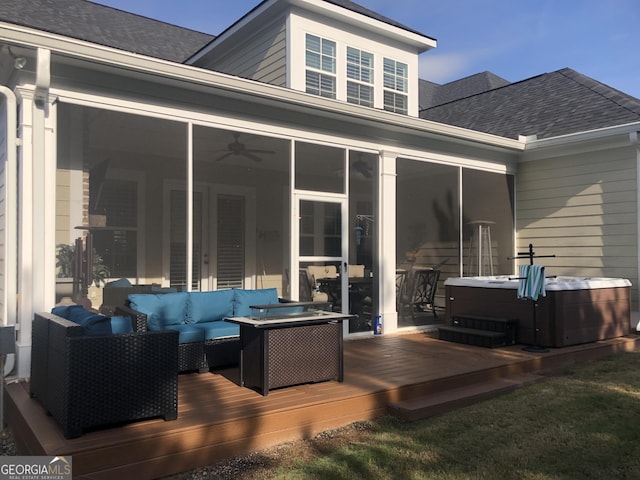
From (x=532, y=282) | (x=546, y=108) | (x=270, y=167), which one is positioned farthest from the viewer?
(x=546, y=108)

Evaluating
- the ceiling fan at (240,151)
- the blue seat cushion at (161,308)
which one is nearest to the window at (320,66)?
the ceiling fan at (240,151)

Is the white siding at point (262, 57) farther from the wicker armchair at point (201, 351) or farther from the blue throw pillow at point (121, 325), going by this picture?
the blue throw pillow at point (121, 325)

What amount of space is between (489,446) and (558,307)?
9.49ft

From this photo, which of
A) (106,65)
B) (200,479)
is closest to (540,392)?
(200,479)

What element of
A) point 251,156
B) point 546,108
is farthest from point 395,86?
point 251,156

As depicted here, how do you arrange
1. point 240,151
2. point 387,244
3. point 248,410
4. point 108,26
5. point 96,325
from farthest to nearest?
point 108,26
point 387,244
point 240,151
point 248,410
point 96,325

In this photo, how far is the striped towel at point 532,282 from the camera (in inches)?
209

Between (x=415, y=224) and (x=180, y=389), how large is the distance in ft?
13.6

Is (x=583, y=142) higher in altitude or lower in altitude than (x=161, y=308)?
higher

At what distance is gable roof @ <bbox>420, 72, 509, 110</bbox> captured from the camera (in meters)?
14.3

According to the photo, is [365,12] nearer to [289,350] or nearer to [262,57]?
[262,57]

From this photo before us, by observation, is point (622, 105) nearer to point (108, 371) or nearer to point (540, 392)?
point (540, 392)

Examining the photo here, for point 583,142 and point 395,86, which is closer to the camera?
point 583,142

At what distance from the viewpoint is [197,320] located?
478 cm
